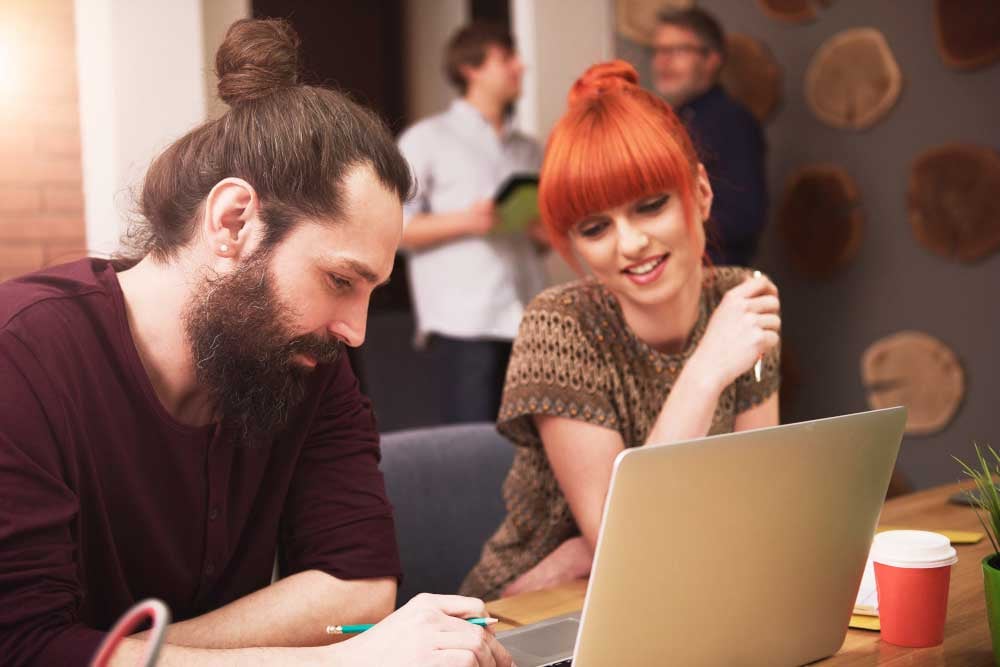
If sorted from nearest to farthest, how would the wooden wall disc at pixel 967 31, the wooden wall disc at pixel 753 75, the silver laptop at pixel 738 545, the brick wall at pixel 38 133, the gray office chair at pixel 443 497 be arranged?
the silver laptop at pixel 738 545
the gray office chair at pixel 443 497
the brick wall at pixel 38 133
the wooden wall disc at pixel 967 31
the wooden wall disc at pixel 753 75

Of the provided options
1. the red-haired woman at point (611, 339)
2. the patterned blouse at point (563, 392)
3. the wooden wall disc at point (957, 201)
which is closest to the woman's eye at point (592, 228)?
the red-haired woman at point (611, 339)

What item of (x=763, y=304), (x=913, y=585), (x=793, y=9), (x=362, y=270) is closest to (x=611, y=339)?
(x=763, y=304)

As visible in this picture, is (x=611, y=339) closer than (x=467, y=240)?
Yes

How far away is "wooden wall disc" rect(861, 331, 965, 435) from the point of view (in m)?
3.33

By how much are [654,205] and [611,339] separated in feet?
0.69

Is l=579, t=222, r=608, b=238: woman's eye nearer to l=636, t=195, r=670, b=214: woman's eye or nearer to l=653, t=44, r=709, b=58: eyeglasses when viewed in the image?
l=636, t=195, r=670, b=214: woman's eye

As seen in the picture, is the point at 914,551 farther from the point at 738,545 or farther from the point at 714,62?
the point at 714,62

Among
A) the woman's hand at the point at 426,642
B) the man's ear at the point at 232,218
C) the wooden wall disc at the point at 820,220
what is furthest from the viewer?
the wooden wall disc at the point at 820,220

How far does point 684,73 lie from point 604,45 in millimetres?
804

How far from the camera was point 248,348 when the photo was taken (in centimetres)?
114

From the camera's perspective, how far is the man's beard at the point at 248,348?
3.63 feet

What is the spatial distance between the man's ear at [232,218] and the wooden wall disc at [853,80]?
286 cm

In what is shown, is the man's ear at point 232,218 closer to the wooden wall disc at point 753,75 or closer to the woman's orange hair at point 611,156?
the woman's orange hair at point 611,156

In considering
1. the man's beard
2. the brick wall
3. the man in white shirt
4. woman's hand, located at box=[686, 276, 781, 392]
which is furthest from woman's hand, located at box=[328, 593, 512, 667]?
the man in white shirt
